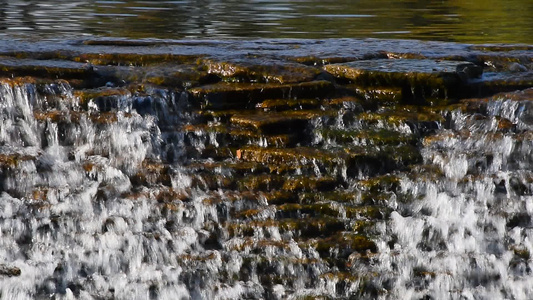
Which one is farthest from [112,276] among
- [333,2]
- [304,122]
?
[333,2]

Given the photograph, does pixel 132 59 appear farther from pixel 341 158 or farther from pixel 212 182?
pixel 341 158

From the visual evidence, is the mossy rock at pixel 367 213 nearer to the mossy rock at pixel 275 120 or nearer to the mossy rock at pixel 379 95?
the mossy rock at pixel 275 120

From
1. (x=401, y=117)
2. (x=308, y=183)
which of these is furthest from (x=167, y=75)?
(x=401, y=117)

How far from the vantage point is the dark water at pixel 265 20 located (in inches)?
587

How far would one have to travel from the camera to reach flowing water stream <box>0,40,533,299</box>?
6051 millimetres

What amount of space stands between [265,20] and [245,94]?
35.0 feet

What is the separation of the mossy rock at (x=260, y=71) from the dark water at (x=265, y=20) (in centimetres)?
378

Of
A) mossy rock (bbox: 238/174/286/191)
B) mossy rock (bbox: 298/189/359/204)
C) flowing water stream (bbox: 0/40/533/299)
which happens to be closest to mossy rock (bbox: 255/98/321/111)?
flowing water stream (bbox: 0/40/533/299)

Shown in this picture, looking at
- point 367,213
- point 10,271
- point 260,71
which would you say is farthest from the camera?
point 260,71

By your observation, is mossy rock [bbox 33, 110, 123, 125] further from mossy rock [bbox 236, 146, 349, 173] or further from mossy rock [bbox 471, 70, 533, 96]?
mossy rock [bbox 471, 70, 533, 96]

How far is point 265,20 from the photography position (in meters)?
18.1

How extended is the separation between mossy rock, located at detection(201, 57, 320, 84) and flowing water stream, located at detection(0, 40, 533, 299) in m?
0.03

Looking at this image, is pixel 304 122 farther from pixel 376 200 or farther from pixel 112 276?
pixel 112 276

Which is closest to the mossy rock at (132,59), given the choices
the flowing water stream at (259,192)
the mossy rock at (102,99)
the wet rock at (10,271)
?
the flowing water stream at (259,192)
